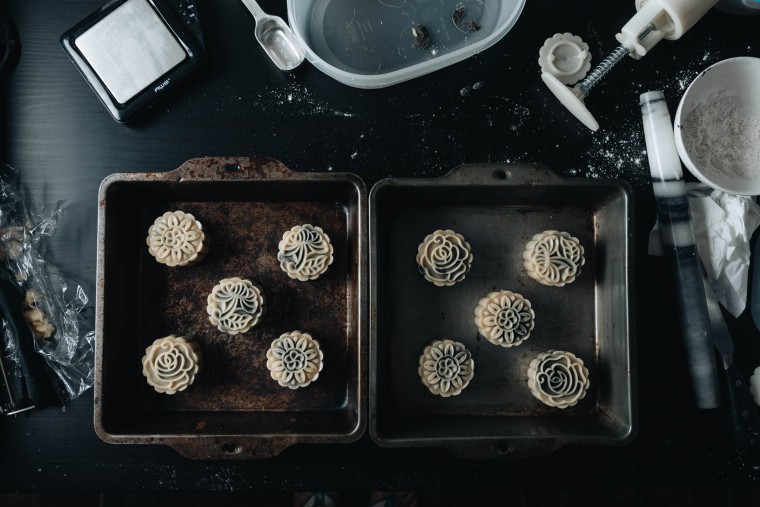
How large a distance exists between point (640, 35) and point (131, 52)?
1348 mm

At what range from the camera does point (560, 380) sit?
4.63 ft

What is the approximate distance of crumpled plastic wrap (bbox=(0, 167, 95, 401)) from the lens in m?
1.48

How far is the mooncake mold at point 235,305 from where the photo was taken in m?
1.42

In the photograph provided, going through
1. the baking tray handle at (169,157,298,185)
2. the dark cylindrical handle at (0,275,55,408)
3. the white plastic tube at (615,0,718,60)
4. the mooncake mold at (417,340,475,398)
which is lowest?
the mooncake mold at (417,340,475,398)

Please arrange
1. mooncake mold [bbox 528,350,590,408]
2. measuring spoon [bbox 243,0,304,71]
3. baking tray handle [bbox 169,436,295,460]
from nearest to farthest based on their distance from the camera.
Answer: baking tray handle [bbox 169,436,295,460], mooncake mold [bbox 528,350,590,408], measuring spoon [bbox 243,0,304,71]

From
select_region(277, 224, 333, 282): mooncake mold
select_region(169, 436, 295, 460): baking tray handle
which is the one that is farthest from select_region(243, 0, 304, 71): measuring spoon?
select_region(169, 436, 295, 460): baking tray handle

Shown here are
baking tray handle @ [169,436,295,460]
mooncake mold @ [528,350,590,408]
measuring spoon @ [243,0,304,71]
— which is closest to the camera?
baking tray handle @ [169,436,295,460]

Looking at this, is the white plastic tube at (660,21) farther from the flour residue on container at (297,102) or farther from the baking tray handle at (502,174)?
the flour residue on container at (297,102)

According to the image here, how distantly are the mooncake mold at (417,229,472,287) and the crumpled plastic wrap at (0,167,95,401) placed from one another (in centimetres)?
91

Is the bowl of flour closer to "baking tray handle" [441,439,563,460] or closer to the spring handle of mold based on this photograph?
the spring handle of mold

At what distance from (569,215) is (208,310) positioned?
1.00 metres

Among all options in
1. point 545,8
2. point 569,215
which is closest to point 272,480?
point 569,215

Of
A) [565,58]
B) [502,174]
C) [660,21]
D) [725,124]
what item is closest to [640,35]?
[660,21]

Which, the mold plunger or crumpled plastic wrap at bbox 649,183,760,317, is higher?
the mold plunger
